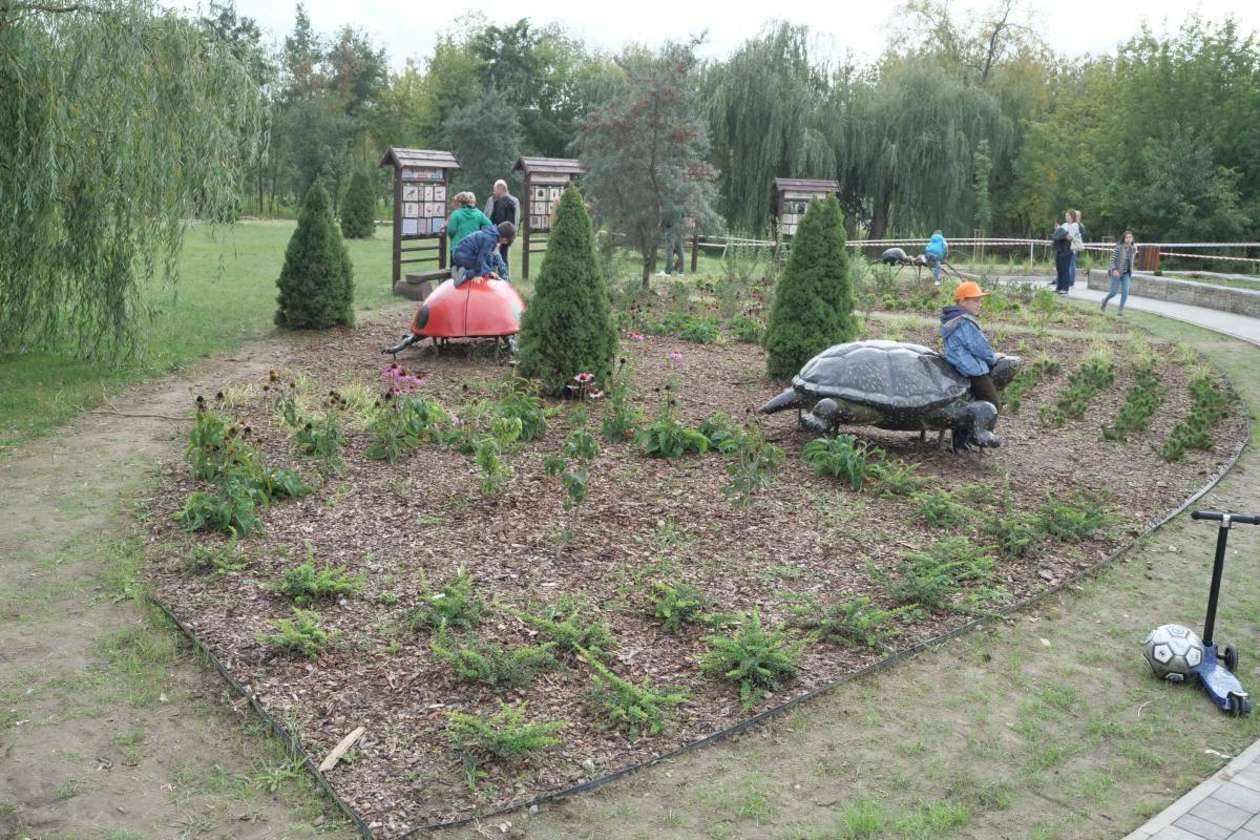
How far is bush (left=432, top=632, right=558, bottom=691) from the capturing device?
4.73 m

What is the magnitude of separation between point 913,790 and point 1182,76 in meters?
29.7

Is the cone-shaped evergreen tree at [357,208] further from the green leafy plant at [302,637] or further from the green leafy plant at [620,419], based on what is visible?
the green leafy plant at [302,637]

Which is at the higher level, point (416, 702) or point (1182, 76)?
point (1182, 76)

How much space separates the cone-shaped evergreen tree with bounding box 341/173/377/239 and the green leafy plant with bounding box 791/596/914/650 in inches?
1108

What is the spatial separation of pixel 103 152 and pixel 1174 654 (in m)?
8.94

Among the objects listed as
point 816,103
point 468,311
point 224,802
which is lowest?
point 224,802

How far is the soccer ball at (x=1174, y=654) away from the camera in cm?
499

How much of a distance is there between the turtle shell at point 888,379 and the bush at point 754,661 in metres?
3.37

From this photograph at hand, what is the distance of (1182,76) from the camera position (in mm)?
28953

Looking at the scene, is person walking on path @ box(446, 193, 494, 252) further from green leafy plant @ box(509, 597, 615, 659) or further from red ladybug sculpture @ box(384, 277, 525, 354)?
green leafy plant @ box(509, 597, 615, 659)

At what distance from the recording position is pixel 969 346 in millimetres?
8242

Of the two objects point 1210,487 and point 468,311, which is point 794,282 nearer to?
point 468,311

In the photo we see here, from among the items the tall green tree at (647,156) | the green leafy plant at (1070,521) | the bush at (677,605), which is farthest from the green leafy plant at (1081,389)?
the tall green tree at (647,156)

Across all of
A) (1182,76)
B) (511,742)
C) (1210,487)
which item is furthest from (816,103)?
(511,742)
